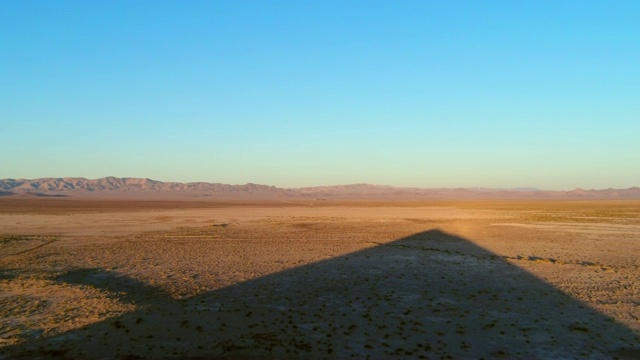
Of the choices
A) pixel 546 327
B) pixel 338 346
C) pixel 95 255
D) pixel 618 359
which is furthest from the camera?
pixel 95 255

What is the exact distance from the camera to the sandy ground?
288 inches

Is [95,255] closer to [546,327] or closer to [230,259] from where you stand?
[230,259]

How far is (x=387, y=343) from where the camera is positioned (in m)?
7.43

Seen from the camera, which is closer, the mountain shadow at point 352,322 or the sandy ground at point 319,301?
the mountain shadow at point 352,322

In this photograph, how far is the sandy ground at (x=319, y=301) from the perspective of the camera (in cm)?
730

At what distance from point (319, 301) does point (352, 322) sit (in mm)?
1800

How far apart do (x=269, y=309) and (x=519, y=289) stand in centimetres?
697

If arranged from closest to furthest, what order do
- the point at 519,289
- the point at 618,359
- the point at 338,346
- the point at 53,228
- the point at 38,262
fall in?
the point at 618,359 → the point at 338,346 → the point at 519,289 → the point at 38,262 → the point at 53,228

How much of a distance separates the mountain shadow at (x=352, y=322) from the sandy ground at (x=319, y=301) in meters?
0.04

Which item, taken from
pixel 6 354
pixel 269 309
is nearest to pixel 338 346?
pixel 269 309

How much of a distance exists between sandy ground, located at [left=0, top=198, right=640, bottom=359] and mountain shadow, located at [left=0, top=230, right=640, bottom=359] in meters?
0.04

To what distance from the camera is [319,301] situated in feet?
33.7

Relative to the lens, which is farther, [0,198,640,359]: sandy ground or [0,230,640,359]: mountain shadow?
[0,198,640,359]: sandy ground

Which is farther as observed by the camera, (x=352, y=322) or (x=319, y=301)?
(x=319, y=301)
